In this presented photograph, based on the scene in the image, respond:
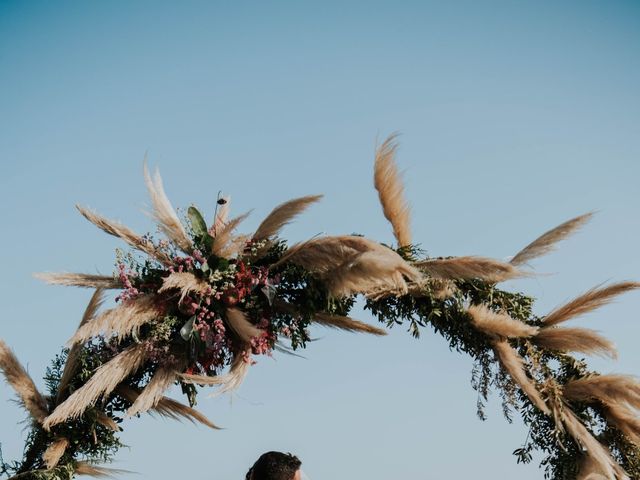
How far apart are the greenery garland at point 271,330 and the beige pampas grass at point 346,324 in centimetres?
1

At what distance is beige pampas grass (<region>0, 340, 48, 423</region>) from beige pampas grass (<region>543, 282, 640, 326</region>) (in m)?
3.75

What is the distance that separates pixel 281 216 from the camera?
543 centimetres

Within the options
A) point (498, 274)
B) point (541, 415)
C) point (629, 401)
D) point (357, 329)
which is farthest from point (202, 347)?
point (629, 401)

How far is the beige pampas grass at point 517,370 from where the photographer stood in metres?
5.23

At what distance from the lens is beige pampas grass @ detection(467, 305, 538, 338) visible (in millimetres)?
5301

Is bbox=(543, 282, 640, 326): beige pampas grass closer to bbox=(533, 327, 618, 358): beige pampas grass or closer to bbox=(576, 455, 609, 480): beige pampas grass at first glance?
bbox=(533, 327, 618, 358): beige pampas grass

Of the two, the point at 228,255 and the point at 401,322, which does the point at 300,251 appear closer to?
the point at 228,255

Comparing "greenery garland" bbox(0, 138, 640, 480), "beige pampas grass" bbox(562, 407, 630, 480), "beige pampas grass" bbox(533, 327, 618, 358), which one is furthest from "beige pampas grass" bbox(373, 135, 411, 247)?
"beige pampas grass" bbox(562, 407, 630, 480)

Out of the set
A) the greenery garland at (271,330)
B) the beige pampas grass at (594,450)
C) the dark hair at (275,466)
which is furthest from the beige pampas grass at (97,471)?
the beige pampas grass at (594,450)

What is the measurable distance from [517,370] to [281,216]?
200 cm

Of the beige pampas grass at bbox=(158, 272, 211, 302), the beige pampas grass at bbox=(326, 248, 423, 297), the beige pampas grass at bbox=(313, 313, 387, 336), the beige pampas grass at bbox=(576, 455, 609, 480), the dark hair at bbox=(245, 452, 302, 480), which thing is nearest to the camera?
the dark hair at bbox=(245, 452, 302, 480)

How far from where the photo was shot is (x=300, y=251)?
5.34 metres

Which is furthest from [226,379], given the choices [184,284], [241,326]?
[184,284]

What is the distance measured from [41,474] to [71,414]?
43 cm
